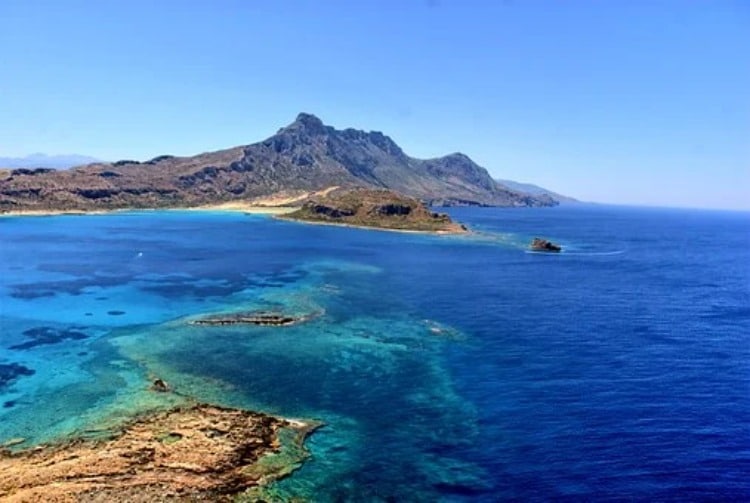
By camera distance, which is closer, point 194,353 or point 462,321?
point 194,353

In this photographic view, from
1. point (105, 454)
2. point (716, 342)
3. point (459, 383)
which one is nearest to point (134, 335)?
point (105, 454)

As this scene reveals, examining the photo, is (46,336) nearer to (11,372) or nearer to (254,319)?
(11,372)

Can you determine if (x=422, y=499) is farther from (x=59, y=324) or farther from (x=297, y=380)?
(x=59, y=324)

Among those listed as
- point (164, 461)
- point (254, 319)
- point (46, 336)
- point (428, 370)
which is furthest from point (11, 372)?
point (428, 370)

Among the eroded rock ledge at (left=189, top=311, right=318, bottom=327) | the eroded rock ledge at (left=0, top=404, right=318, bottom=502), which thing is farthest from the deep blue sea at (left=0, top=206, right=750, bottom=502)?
the eroded rock ledge at (left=0, top=404, right=318, bottom=502)

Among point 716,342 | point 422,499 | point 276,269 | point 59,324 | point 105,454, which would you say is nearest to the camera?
point 422,499

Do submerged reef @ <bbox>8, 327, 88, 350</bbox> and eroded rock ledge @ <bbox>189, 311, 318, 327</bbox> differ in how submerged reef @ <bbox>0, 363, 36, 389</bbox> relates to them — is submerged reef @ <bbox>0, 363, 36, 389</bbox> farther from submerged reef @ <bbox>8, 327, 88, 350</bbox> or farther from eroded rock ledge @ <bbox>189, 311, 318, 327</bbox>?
eroded rock ledge @ <bbox>189, 311, 318, 327</bbox>

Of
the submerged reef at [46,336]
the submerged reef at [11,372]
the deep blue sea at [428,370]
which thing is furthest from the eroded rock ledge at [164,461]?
the submerged reef at [46,336]
